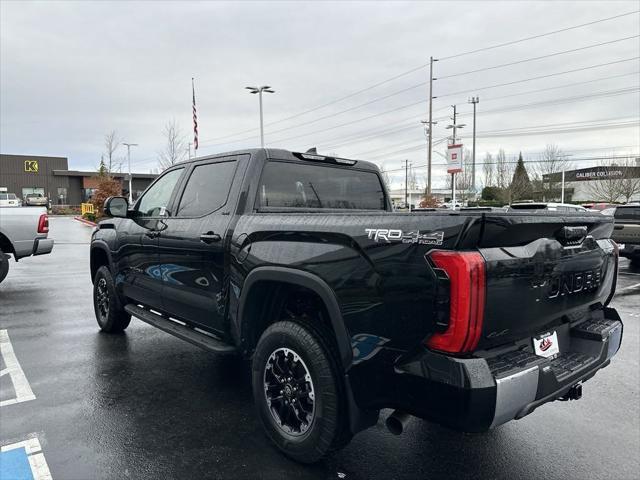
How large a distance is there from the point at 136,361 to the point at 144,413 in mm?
1326

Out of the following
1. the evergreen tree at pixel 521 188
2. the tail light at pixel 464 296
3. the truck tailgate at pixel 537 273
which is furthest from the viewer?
the evergreen tree at pixel 521 188

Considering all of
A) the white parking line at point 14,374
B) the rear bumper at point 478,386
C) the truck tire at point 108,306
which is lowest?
the white parking line at point 14,374

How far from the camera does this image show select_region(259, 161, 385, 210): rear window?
374 centimetres

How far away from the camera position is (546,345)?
258 cm

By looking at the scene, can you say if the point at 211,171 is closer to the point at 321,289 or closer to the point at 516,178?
the point at 321,289

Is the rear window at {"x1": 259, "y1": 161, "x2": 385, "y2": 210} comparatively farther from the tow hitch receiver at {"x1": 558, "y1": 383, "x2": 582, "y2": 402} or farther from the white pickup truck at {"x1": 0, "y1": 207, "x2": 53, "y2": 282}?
the white pickup truck at {"x1": 0, "y1": 207, "x2": 53, "y2": 282}

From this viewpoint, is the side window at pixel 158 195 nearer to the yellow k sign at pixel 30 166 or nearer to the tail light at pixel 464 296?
the tail light at pixel 464 296

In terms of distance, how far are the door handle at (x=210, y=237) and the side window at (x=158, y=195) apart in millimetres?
1104

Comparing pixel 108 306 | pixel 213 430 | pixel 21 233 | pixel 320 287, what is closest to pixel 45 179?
pixel 21 233

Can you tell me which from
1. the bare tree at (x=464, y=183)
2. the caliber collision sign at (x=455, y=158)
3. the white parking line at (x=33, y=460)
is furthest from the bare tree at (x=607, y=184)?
the white parking line at (x=33, y=460)

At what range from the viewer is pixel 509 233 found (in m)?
2.22

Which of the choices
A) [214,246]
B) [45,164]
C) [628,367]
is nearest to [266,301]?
[214,246]

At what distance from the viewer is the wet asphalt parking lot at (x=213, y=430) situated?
2891mm

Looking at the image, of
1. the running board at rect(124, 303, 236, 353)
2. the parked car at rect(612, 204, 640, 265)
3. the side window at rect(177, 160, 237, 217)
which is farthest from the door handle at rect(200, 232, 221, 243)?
the parked car at rect(612, 204, 640, 265)
